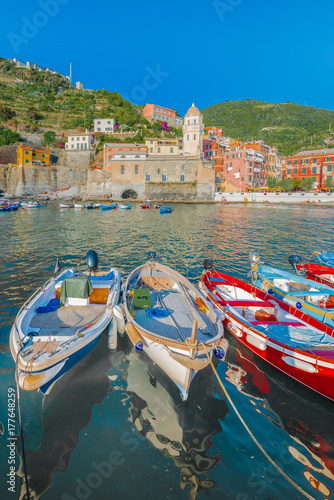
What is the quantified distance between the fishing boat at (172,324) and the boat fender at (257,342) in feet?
3.76

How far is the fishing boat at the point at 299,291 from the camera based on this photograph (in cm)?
880

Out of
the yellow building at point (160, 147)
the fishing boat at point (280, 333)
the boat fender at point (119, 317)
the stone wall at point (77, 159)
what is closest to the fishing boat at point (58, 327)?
the boat fender at point (119, 317)

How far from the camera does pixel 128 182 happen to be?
65250mm

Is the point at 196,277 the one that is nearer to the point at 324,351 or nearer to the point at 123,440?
the point at 324,351

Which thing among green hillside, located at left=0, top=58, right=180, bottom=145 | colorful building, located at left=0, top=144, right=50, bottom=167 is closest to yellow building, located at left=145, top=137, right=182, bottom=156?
green hillside, located at left=0, top=58, right=180, bottom=145

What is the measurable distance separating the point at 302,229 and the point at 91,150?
60.9 metres

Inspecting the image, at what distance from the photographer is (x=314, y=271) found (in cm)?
1321

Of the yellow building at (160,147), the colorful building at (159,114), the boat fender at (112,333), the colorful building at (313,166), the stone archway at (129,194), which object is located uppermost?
the colorful building at (159,114)

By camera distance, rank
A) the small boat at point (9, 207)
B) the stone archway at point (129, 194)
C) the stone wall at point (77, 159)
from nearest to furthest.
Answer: the small boat at point (9, 207) → the stone archway at point (129, 194) → the stone wall at point (77, 159)

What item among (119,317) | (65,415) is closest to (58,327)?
(119,317)

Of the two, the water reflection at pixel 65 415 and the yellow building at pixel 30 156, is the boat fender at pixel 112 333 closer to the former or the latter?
the water reflection at pixel 65 415

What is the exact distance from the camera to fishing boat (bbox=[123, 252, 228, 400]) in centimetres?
564

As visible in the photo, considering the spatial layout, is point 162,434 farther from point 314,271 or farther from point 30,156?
point 30,156

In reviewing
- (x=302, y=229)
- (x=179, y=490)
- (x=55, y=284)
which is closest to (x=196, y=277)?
(x=55, y=284)
